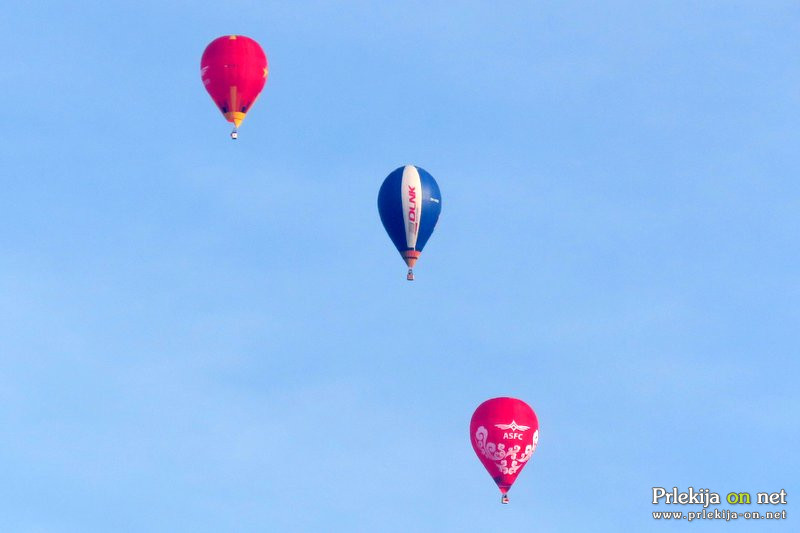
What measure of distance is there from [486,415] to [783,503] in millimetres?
12997

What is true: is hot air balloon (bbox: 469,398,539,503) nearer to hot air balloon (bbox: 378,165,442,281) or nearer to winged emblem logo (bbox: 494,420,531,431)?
winged emblem logo (bbox: 494,420,531,431)

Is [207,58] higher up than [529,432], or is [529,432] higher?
[207,58]

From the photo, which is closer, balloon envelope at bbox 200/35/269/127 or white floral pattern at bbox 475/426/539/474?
white floral pattern at bbox 475/426/539/474

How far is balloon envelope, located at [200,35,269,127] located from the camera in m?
113

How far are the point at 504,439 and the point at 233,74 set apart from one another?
56.8 ft

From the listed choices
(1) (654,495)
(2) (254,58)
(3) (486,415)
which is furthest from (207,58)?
(1) (654,495)

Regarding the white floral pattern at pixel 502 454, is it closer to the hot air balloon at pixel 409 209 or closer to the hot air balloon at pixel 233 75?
the hot air balloon at pixel 409 209

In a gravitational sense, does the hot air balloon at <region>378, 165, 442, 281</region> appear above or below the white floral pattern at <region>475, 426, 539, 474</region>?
above

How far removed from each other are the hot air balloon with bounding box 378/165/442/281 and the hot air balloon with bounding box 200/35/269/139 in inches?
249

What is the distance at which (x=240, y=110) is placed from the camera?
11312 cm

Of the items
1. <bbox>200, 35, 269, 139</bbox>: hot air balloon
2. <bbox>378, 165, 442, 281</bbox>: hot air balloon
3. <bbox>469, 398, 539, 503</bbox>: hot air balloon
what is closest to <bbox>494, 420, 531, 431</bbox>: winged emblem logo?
<bbox>469, 398, 539, 503</bbox>: hot air balloon

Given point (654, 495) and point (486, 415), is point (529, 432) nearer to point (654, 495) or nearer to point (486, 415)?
point (486, 415)

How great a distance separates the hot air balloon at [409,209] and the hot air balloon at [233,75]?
6.32 m

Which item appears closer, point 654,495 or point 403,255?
point 654,495
